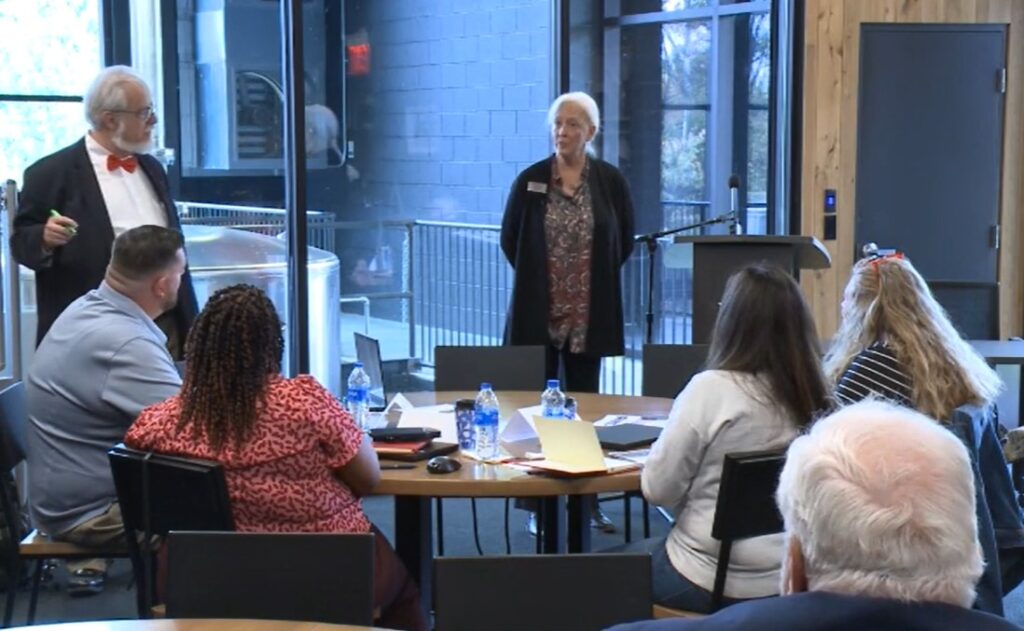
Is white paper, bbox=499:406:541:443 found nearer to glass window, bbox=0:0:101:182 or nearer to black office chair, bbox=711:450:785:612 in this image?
black office chair, bbox=711:450:785:612

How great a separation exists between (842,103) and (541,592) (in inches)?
197

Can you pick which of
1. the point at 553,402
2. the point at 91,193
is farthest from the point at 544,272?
the point at 91,193

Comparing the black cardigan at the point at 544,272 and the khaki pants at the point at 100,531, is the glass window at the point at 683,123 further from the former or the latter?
the khaki pants at the point at 100,531

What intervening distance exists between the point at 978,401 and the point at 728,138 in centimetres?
385

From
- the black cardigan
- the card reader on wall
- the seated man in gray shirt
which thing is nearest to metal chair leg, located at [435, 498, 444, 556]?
the black cardigan

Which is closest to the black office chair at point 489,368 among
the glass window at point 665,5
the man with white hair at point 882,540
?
the glass window at point 665,5

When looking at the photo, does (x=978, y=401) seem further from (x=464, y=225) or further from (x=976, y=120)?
(x=976, y=120)

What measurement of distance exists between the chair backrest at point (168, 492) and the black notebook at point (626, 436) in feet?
3.56

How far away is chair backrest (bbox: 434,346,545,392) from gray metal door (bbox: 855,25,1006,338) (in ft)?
9.29

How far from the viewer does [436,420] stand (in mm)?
3783

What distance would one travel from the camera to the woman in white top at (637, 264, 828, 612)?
2.92 meters

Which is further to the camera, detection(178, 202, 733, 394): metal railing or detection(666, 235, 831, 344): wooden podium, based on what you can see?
detection(178, 202, 733, 394): metal railing

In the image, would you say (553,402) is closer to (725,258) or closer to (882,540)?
(725,258)

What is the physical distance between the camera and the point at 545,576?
2.22 metres
